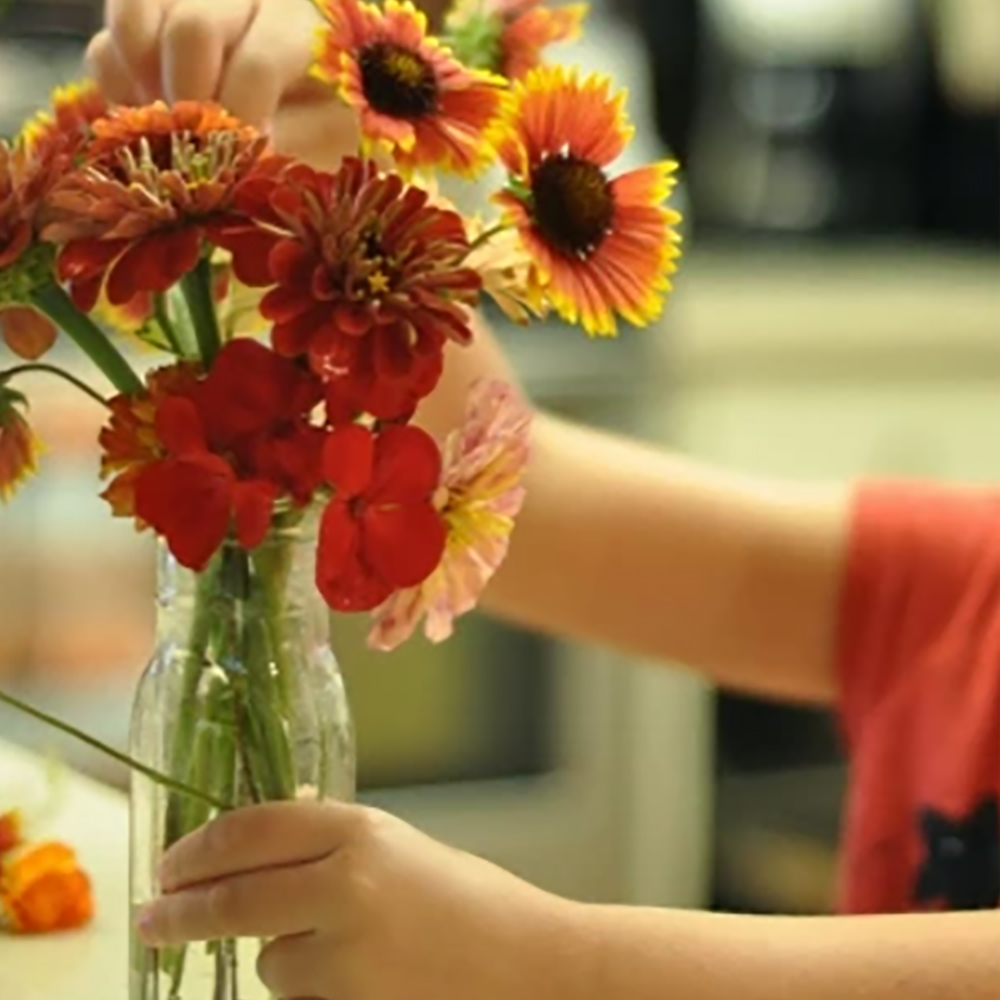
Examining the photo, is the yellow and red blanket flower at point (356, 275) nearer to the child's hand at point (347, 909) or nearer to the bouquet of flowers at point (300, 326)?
the bouquet of flowers at point (300, 326)

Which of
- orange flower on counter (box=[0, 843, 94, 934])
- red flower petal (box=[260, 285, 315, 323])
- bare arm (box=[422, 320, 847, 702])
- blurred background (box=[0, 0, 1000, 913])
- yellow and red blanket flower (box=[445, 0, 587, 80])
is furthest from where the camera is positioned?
blurred background (box=[0, 0, 1000, 913])

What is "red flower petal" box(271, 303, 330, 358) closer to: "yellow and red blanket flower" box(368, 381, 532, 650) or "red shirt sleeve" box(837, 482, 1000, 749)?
"yellow and red blanket flower" box(368, 381, 532, 650)

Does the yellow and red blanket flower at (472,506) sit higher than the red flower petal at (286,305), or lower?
lower

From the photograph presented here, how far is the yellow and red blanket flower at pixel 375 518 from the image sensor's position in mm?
513

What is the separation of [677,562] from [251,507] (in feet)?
1.73

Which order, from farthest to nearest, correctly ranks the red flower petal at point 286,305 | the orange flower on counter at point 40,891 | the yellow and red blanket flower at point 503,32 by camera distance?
the orange flower on counter at point 40,891
the yellow and red blanket flower at point 503,32
the red flower petal at point 286,305

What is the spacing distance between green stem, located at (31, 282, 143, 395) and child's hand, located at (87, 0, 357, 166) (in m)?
0.11

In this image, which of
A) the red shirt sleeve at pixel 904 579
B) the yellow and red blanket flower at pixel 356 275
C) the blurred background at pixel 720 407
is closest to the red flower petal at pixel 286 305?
the yellow and red blanket flower at pixel 356 275

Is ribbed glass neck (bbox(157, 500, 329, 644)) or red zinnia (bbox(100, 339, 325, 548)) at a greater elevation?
red zinnia (bbox(100, 339, 325, 548))

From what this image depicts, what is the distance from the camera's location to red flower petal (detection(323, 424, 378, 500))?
511 mm

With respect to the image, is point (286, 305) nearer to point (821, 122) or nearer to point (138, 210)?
point (138, 210)

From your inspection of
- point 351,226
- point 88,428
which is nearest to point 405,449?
point 351,226

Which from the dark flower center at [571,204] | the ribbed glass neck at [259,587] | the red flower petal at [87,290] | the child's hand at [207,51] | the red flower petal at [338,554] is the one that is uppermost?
the child's hand at [207,51]

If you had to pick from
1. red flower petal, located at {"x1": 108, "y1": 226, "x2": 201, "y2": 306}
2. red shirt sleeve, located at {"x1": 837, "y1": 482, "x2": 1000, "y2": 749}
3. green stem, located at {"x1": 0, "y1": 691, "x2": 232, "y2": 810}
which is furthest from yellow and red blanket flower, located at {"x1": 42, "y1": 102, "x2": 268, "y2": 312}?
red shirt sleeve, located at {"x1": 837, "y1": 482, "x2": 1000, "y2": 749}
